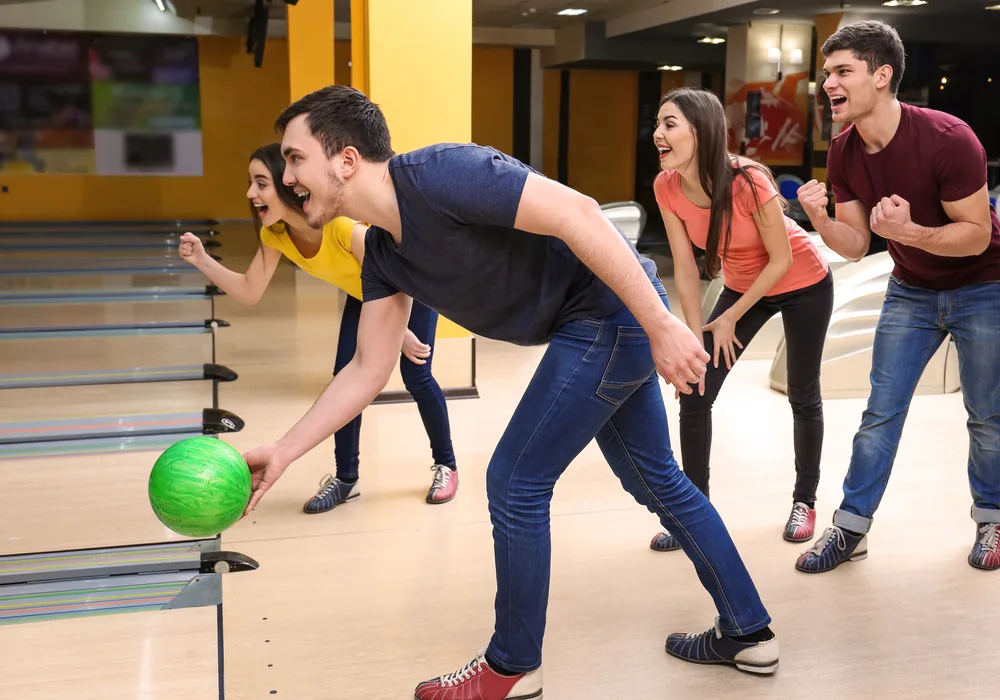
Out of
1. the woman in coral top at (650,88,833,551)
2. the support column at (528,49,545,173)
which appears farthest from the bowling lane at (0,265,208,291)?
the support column at (528,49,545,173)

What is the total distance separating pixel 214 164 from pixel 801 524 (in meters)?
12.5

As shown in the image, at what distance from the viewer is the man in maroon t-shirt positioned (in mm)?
2295

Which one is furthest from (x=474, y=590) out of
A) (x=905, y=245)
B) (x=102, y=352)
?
(x=102, y=352)

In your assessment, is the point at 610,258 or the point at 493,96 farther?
the point at 493,96

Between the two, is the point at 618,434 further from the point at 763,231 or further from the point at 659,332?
the point at 763,231

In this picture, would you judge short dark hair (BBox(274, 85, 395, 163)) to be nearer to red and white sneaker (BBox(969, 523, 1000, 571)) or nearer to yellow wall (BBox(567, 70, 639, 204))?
red and white sneaker (BBox(969, 523, 1000, 571))

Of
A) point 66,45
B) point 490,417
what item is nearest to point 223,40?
point 66,45

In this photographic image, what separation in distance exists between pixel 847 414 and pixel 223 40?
11.7 meters

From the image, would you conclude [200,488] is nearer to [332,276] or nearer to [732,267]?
[332,276]

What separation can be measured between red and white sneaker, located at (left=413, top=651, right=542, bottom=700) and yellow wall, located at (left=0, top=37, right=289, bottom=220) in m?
12.5

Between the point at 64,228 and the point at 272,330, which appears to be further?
the point at 64,228

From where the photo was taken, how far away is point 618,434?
1.94 m

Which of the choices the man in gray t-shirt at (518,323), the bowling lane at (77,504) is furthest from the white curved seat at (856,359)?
the bowling lane at (77,504)

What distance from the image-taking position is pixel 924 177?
2.33 meters
